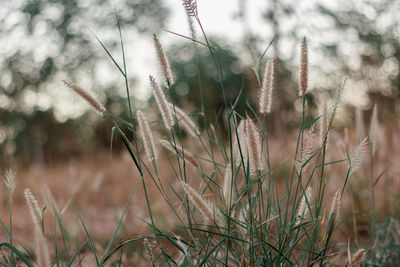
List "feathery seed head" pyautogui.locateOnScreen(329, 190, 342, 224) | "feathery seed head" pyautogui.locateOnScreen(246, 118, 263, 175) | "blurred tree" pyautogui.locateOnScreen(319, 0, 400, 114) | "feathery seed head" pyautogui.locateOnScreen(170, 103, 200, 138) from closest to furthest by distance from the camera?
"feathery seed head" pyautogui.locateOnScreen(246, 118, 263, 175)
"feathery seed head" pyautogui.locateOnScreen(329, 190, 342, 224)
"feathery seed head" pyautogui.locateOnScreen(170, 103, 200, 138)
"blurred tree" pyautogui.locateOnScreen(319, 0, 400, 114)

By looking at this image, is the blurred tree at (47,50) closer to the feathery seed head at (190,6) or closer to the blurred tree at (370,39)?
the blurred tree at (370,39)

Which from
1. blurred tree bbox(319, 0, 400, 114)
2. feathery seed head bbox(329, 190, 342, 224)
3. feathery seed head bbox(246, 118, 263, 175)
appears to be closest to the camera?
feathery seed head bbox(246, 118, 263, 175)

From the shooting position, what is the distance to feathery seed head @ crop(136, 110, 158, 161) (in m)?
0.80

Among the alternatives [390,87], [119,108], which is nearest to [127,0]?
[119,108]

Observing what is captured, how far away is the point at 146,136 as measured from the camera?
81 cm

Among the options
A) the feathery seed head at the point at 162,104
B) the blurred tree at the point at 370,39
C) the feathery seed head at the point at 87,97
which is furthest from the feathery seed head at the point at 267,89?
the blurred tree at the point at 370,39

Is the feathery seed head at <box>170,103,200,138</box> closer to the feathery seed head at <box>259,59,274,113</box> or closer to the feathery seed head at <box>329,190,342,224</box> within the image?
the feathery seed head at <box>259,59,274,113</box>

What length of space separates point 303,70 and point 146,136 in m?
0.36

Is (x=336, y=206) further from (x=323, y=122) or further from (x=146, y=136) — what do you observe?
(x=146, y=136)

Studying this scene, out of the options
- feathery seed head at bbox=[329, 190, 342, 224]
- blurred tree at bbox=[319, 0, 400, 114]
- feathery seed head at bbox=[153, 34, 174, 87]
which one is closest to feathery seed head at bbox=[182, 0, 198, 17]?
feathery seed head at bbox=[153, 34, 174, 87]

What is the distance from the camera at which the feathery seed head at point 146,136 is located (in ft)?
2.61

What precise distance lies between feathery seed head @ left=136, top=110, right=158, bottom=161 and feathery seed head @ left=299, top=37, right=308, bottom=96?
0.33 m

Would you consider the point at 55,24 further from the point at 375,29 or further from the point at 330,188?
the point at 330,188

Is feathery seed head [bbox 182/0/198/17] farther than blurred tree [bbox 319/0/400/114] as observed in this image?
No
